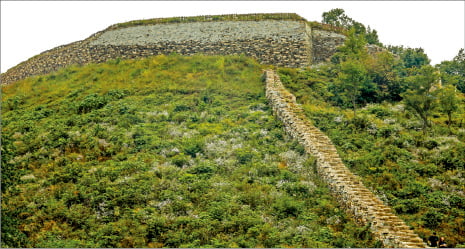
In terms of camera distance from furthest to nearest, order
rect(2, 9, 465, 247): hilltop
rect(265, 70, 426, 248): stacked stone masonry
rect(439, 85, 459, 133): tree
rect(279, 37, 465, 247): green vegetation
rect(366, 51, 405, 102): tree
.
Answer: rect(366, 51, 405, 102): tree
rect(439, 85, 459, 133): tree
rect(279, 37, 465, 247): green vegetation
rect(2, 9, 465, 247): hilltop
rect(265, 70, 426, 248): stacked stone masonry

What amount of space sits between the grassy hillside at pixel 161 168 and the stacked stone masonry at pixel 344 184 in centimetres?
43

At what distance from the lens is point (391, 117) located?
90.0ft

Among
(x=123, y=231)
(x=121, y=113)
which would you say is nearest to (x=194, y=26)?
(x=121, y=113)

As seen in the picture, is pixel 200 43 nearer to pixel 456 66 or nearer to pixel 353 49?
pixel 353 49

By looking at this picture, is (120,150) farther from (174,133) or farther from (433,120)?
(433,120)

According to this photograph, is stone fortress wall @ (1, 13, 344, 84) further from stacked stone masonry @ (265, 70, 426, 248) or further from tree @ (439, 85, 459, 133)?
tree @ (439, 85, 459, 133)

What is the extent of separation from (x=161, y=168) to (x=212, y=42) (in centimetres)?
1754

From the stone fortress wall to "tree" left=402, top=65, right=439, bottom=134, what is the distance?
951 centimetres

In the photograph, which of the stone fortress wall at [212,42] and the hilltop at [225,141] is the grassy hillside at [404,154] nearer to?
the hilltop at [225,141]

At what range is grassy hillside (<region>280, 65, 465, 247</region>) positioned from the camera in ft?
59.4

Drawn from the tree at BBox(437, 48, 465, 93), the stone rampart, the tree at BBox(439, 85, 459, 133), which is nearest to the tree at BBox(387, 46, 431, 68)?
the tree at BBox(437, 48, 465, 93)

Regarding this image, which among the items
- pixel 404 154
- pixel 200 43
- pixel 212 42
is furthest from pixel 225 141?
pixel 200 43

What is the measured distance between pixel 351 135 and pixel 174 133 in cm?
832

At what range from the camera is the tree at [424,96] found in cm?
2619
